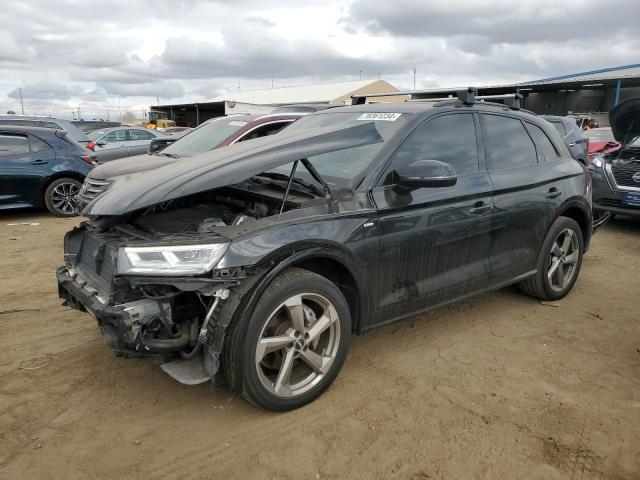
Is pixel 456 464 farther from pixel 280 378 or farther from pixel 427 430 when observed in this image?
pixel 280 378

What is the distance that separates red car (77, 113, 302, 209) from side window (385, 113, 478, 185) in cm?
396

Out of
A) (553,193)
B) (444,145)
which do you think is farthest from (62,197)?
(553,193)

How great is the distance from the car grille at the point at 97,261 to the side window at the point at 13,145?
6.53 metres

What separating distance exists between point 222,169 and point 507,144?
2478mm

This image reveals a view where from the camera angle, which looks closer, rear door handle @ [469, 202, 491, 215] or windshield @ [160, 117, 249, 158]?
rear door handle @ [469, 202, 491, 215]

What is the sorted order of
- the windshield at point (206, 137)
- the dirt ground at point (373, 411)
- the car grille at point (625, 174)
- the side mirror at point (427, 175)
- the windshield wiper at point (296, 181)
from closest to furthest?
the dirt ground at point (373, 411) → the side mirror at point (427, 175) → the windshield wiper at point (296, 181) → the windshield at point (206, 137) → the car grille at point (625, 174)

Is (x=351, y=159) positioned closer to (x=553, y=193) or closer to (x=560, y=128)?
(x=553, y=193)

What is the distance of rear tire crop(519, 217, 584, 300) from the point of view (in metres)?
4.67

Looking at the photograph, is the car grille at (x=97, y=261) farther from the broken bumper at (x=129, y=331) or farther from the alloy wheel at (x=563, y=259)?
the alloy wheel at (x=563, y=259)

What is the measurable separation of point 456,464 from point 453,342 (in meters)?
1.46

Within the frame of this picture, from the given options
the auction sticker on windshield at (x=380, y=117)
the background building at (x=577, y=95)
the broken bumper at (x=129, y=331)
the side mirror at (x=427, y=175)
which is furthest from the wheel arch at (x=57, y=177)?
the background building at (x=577, y=95)

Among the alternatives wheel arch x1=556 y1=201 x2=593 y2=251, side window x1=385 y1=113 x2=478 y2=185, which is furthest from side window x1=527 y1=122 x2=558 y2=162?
side window x1=385 y1=113 x2=478 y2=185

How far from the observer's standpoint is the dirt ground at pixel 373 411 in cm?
264

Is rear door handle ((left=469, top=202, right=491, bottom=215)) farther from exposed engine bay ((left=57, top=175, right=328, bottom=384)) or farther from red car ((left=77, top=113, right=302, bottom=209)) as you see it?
red car ((left=77, top=113, right=302, bottom=209))
